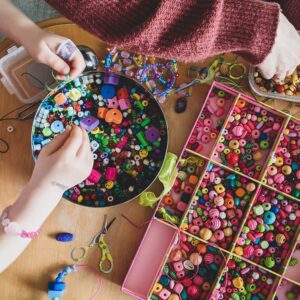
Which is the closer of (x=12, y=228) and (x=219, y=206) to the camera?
(x=12, y=228)

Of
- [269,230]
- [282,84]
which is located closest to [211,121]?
[282,84]

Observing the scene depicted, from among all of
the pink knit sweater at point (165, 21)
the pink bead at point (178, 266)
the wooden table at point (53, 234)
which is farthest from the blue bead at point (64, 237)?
the pink knit sweater at point (165, 21)

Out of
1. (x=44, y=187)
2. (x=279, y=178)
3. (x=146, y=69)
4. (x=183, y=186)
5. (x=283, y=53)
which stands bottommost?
(x=44, y=187)

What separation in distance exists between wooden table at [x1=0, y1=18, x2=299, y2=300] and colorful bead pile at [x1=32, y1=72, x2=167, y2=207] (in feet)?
0.14

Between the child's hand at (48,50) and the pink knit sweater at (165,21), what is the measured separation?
0.42 ft

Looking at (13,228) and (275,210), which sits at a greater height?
(275,210)

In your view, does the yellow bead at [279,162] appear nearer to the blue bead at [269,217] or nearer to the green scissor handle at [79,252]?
the blue bead at [269,217]

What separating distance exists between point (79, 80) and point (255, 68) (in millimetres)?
393

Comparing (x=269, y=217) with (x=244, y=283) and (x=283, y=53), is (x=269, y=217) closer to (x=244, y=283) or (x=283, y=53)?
(x=244, y=283)

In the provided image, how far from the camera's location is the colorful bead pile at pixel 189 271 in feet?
3.01

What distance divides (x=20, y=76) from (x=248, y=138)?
1.77 ft

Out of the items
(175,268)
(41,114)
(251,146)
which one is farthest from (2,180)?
(251,146)

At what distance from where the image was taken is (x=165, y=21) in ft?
2.17

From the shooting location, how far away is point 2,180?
Result: 935mm
